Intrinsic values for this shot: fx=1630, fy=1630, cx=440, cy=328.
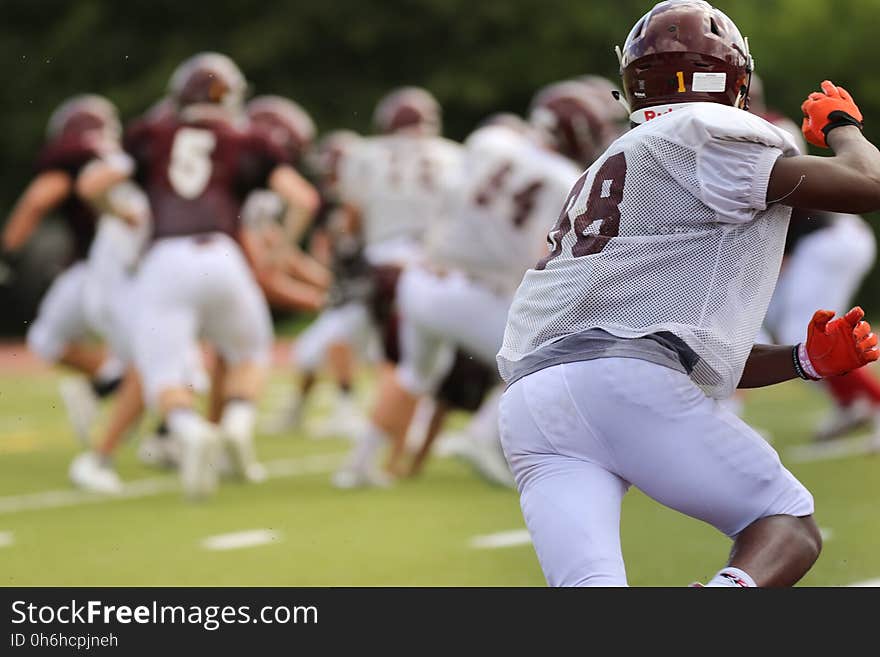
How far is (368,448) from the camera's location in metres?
8.05

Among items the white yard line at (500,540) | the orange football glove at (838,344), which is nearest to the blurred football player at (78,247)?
the white yard line at (500,540)

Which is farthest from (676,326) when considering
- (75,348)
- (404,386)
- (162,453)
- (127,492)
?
(75,348)

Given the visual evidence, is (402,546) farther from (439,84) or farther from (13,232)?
(439,84)

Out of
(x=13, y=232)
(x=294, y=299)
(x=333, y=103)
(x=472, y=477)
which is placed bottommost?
(x=333, y=103)

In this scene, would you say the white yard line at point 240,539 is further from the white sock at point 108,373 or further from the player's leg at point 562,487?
the player's leg at point 562,487

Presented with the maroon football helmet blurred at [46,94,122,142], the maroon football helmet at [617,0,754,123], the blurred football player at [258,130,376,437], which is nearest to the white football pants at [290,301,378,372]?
the blurred football player at [258,130,376,437]

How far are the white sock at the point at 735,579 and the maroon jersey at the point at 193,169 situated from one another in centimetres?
492

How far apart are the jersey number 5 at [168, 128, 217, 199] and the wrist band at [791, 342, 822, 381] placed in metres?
4.74

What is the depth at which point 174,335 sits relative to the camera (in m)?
A: 7.57

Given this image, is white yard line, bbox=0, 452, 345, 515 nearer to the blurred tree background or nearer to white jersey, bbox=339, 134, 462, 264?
white jersey, bbox=339, 134, 462, 264

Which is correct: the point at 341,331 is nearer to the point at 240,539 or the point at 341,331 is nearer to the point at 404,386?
the point at 404,386

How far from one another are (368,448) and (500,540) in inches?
69.7
